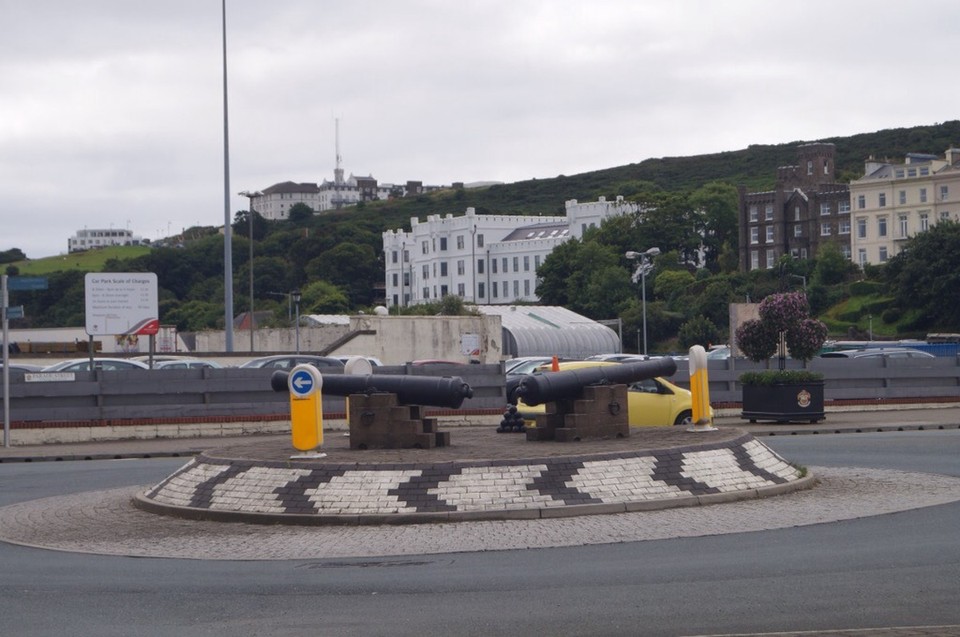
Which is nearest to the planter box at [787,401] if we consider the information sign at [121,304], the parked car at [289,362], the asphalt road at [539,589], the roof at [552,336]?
the parked car at [289,362]

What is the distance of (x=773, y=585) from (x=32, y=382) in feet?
76.7

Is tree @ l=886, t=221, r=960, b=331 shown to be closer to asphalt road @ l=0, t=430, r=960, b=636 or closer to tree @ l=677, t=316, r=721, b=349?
tree @ l=677, t=316, r=721, b=349

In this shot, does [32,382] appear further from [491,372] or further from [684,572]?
[684,572]

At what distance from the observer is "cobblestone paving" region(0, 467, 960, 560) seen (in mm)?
13039

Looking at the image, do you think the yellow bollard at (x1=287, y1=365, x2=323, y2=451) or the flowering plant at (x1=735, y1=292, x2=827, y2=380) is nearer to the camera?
the yellow bollard at (x1=287, y1=365, x2=323, y2=451)

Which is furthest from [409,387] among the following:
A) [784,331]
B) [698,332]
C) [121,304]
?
[698,332]

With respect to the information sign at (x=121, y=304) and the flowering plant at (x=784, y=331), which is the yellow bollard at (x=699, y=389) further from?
the information sign at (x=121, y=304)

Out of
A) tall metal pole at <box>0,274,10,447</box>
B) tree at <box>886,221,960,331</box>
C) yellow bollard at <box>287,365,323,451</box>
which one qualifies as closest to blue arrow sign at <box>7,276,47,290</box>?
tall metal pole at <box>0,274,10,447</box>

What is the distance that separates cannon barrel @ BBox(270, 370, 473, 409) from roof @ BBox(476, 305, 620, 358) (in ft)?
170

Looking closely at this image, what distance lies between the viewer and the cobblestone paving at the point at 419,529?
13.0 m

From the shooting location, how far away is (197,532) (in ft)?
48.0

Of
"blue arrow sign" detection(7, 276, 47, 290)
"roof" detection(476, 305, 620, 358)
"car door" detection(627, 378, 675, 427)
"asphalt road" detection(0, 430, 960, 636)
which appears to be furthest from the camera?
"roof" detection(476, 305, 620, 358)

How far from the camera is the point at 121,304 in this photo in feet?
114

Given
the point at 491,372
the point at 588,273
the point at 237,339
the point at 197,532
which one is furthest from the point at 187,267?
the point at 197,532
